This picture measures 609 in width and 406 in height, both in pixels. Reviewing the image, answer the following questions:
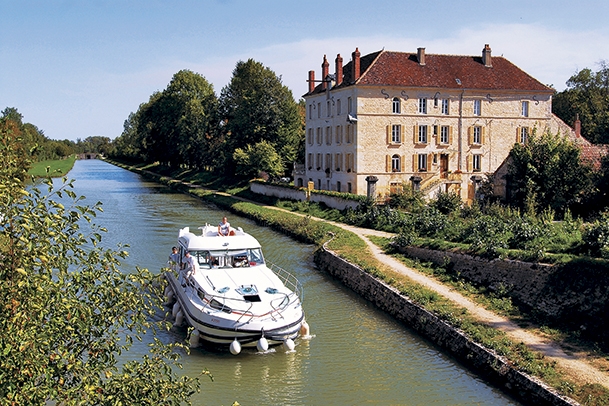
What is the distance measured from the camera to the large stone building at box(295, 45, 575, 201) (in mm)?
43469

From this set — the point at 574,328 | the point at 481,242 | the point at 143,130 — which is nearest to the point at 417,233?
the point at 481,242

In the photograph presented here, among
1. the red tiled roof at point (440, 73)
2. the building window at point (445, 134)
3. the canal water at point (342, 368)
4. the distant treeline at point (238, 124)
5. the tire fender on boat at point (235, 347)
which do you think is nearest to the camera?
the canal water at point (342, 368)

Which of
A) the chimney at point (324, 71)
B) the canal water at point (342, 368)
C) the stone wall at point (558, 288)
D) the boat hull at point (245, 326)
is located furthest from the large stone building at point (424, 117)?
the boat hull at point (245, 326)

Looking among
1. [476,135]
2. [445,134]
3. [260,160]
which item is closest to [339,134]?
[445,134]

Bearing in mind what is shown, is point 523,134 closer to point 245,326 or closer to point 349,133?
point 349,133

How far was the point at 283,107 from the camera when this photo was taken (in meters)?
59.2

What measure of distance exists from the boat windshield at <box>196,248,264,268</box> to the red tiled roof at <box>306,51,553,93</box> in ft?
79.1

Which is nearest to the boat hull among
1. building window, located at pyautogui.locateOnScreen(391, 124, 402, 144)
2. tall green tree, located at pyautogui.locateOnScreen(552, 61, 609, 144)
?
building window, located at pyautogui.locateOnScreen(391, 124, 402, 144)

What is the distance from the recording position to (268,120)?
58906mm

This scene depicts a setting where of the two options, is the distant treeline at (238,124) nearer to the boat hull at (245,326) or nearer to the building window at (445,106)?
the building window at (445,106)

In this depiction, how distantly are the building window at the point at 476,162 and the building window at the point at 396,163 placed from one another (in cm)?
578

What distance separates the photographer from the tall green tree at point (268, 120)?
58.5 meters

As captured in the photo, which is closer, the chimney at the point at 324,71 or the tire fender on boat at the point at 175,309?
the tire fender on boat at the point at 175,309

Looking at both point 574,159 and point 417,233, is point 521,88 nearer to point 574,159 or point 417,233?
point 574,159
